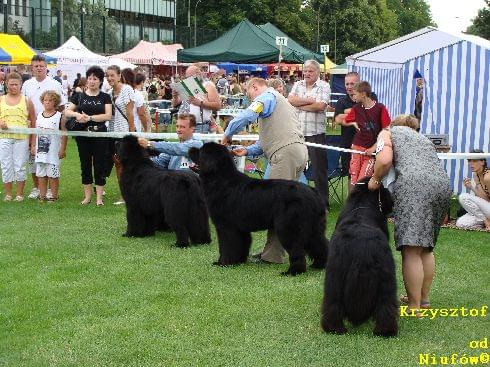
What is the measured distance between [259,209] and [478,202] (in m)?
4.10

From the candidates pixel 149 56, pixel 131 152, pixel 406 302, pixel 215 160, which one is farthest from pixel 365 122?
pixel 149 56

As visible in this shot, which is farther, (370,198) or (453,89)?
(453,89)

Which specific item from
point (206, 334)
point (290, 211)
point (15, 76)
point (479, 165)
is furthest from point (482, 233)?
point (15, 76)

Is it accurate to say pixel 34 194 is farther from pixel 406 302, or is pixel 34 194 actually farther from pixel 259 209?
pixel 406 302

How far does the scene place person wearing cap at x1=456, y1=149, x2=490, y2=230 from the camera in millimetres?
9555

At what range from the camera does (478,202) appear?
378 inches

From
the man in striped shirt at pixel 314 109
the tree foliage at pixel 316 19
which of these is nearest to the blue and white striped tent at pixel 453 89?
the man in striped shirt at pixel 314 109

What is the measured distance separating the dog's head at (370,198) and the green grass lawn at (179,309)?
0.87 meters

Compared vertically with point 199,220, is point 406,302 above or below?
below

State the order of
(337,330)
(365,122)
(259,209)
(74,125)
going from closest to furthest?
(337,330)
(259,209)
(365,122)
(74,125)

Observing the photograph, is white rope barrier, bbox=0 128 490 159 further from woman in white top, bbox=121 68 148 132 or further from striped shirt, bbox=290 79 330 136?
woman in white top, bbox=121 68 148 132

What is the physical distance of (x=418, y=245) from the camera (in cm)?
543

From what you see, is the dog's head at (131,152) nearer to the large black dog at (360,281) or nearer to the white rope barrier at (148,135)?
the white rope barrier at (148,135)

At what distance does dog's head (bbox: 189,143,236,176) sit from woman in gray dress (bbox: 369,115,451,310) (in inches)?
71.9
